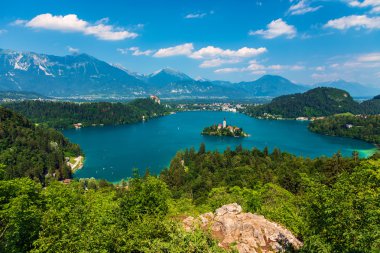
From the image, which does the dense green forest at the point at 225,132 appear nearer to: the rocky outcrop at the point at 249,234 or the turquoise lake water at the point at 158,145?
the turquoise lake water at the point at 158,145

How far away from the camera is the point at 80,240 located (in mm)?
13266

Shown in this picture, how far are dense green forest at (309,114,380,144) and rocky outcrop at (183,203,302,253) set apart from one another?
427ft

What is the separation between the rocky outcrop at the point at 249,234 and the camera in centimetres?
1797

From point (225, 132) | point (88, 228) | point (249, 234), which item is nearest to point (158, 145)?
point (225, 132)

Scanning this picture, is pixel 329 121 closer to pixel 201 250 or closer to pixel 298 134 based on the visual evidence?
pixel 298 134

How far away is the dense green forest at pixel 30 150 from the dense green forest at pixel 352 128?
12937 centimetres

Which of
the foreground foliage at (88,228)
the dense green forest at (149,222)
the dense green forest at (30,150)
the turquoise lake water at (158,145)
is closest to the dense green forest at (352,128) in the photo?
the turquoise lake water at (158,145)

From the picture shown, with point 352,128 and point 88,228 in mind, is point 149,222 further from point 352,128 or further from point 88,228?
point 352,128

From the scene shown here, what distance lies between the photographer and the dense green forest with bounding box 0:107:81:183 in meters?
72.9

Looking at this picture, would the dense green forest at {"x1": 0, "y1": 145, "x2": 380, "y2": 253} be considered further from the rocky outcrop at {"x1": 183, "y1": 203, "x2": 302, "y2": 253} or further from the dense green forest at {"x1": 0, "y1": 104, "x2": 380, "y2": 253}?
the rocky outcrop at {"x1": 183, "y1": 203, "x2": 302, "y2": 253}

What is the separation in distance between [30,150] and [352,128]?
149696 millimetres

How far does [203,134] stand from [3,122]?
296ft

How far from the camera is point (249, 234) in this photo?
19438 mm

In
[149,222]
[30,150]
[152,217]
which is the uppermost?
[149,222]
